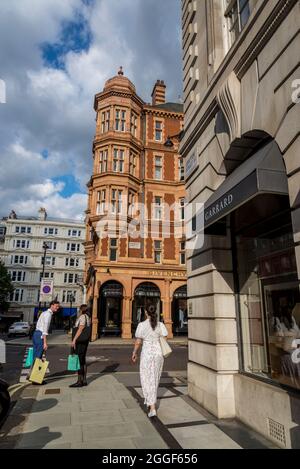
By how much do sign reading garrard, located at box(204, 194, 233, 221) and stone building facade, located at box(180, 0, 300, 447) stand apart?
0.06 ft

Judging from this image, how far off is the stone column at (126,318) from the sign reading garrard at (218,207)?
23.6 m

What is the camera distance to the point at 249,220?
6.36 metres

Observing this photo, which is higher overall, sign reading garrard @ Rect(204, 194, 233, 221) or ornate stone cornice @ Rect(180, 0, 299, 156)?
ornate stone cornice @ Rect(180, 0, 299, 156)

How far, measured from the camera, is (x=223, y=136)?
6473mm

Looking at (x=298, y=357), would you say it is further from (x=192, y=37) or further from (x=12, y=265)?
(x=12, y=265)

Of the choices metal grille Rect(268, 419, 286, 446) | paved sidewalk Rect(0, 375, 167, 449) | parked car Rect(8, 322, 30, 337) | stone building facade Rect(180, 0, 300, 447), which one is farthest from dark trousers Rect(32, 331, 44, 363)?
parked car Rect(8, 322, 30, 337)

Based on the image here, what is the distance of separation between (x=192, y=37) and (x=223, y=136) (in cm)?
461

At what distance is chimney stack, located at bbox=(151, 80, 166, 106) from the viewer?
39.9 meters

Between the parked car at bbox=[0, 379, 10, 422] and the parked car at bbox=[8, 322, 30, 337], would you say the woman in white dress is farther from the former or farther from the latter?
the parked car at bbox=[8, 322, 30, 337]

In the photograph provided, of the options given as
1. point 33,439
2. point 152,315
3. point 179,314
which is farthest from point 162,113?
point 33,439

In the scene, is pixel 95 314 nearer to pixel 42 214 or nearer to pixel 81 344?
pixel 81 344

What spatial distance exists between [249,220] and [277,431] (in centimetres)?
354

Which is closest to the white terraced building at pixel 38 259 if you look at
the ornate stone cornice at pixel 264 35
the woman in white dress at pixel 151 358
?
the woman in white dress at pixel 151 358

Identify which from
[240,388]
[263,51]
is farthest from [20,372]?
[263,51]
